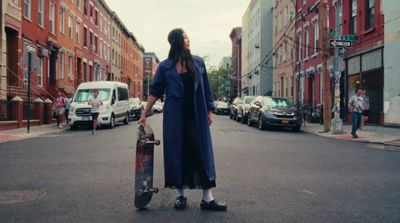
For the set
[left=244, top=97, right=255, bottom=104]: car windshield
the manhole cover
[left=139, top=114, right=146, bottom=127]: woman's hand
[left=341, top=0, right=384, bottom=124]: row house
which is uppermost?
[left=341, top=0, right=384, bottom=124]: row house

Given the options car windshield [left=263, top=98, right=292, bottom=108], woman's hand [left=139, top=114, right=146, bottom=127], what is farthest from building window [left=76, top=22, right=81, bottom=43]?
woman's hand [left=139, top=114, right=146, bottom=127]

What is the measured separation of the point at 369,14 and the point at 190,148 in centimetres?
1984

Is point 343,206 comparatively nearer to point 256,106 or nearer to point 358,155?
point 358,155

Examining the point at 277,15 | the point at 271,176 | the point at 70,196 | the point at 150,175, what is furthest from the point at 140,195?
the point at 277,15

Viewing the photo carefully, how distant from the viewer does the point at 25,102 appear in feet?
69.7

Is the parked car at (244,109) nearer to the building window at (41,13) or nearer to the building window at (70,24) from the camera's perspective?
the building window at (41,13)

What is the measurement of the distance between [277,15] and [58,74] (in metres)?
24.0

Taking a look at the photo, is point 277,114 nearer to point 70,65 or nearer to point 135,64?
point 70,65

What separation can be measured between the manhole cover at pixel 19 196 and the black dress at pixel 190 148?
201cm

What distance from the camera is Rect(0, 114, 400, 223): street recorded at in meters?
4.85

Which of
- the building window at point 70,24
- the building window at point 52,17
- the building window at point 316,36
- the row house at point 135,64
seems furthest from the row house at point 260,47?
the building window at point 52,17

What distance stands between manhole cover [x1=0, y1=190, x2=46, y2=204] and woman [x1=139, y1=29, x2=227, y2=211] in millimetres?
1892

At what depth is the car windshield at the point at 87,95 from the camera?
21.8 m

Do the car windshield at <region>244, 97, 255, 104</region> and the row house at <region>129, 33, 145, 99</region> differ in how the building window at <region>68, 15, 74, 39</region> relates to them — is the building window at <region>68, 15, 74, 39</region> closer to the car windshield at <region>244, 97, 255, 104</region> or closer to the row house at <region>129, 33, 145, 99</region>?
the car windshield at <region>244, 97, 255, 104</region>
